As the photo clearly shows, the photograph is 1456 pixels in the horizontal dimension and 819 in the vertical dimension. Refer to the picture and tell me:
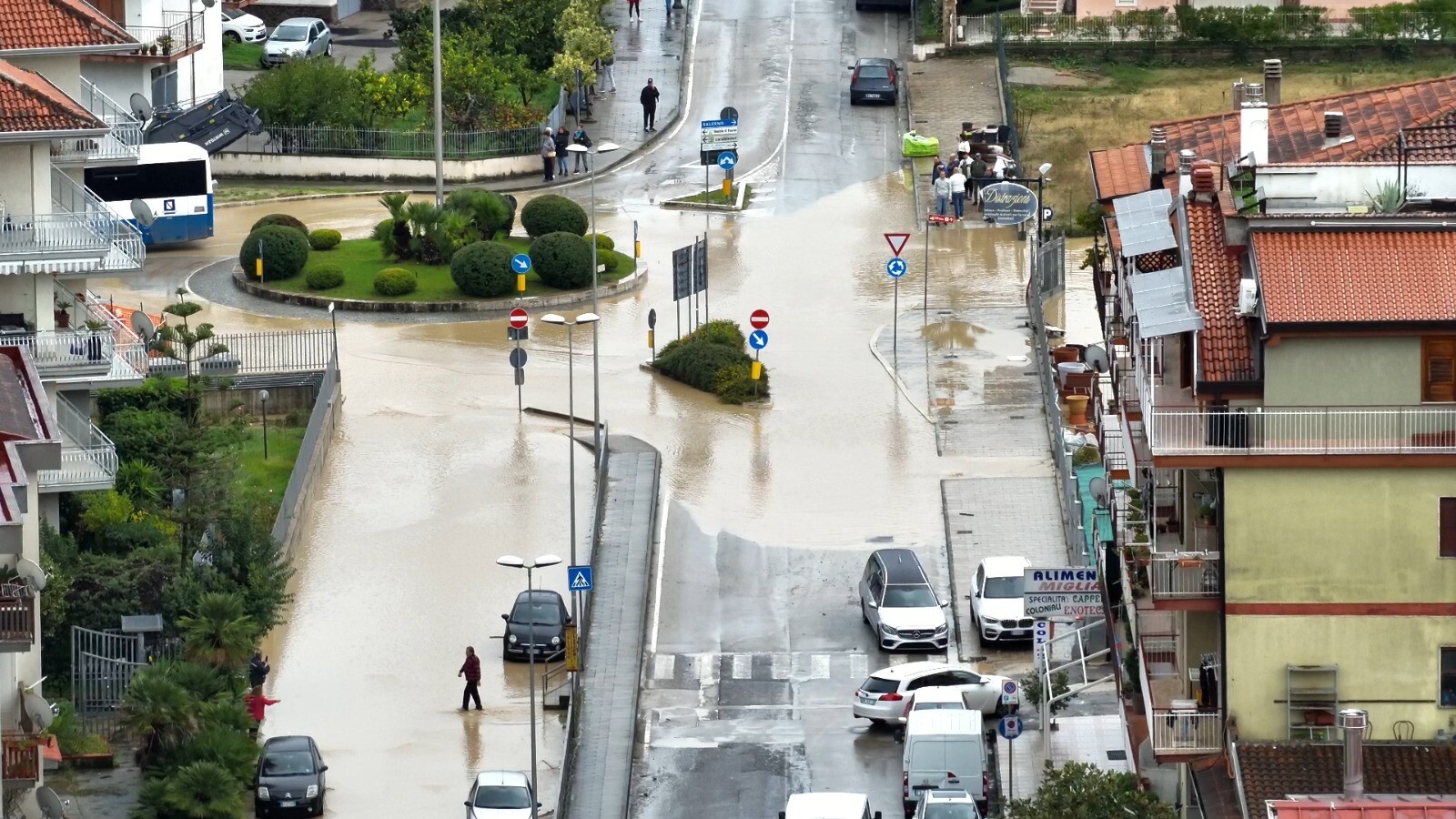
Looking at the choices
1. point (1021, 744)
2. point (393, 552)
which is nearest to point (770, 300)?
point (393, 552)

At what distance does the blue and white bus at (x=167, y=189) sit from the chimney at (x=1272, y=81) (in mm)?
36569

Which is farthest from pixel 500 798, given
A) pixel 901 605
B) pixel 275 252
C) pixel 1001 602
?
pixel 275 252

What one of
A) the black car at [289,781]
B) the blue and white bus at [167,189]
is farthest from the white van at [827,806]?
the blue and white bus at [167,189]

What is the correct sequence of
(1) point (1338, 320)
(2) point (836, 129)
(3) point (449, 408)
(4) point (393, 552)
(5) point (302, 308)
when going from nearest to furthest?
(1) point (1338, 320) < (4) point (393, 552) < (3) point (449, 408) < (5) point (302, 308) < (2) point (836, 129)

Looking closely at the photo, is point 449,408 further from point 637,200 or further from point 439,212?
point 637,200

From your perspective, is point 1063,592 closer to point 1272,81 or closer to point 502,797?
point 502,797

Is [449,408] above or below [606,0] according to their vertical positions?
below

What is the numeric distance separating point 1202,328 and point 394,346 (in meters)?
36.2

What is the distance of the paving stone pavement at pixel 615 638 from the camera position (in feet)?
177

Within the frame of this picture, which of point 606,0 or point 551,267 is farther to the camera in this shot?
point 606,0

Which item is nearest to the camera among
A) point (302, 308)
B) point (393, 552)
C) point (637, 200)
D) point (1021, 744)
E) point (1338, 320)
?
point (1338, 320)

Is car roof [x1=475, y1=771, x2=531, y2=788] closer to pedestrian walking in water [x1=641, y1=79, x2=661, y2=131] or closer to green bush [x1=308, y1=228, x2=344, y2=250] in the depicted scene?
green bush [x1=308, y1=228, x2=344, y2=250]

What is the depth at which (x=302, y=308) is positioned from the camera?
80375mm

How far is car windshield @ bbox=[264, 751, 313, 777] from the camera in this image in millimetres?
51556
